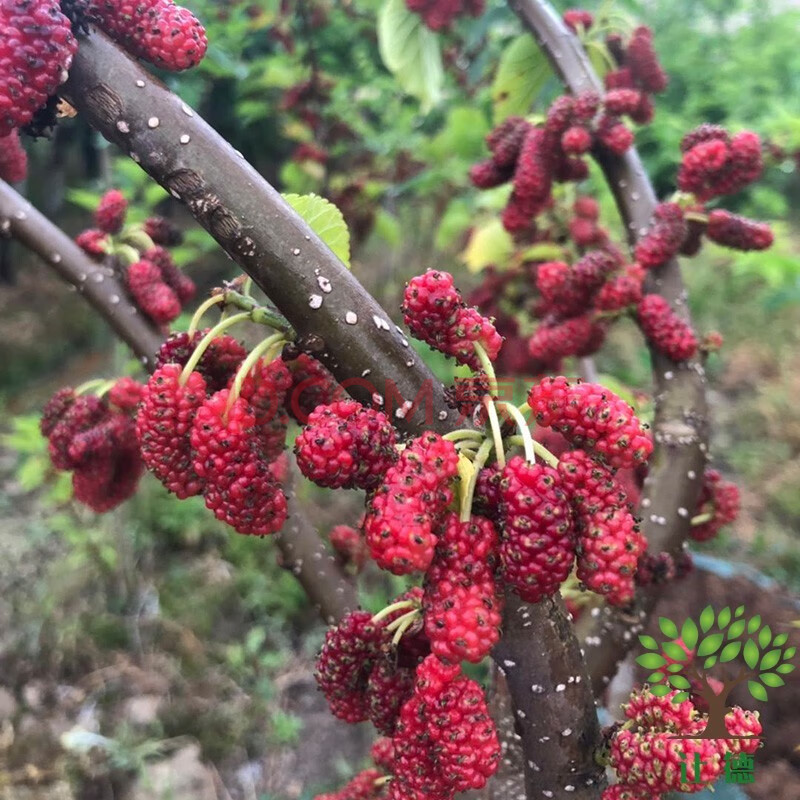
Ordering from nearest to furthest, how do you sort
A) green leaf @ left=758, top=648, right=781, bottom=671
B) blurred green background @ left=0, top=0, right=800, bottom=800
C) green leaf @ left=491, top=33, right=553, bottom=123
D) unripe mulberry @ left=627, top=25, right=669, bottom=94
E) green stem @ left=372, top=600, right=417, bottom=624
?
1. green stem @ left=372, top=600, right=417, bottom=624
2. green leaf @ left=758, top=648, right=781, bottom=671
3. unripe mulberry @ left=627, top=25, right=669, bottom=94
4. green leaf @ left=491, top=33, right=553, bottom=123
5. blurred green background @ left=0, top=0, right=800, bottom=800

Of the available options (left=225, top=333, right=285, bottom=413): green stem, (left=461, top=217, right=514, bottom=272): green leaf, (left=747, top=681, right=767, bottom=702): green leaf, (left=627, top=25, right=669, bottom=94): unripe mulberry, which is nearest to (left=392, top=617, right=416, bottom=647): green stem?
(left=225, top=333, right=285, bottom=413): green stem

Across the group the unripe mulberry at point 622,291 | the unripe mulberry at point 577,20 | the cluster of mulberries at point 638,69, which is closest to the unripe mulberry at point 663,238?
the unripe mulberry at point 622,291

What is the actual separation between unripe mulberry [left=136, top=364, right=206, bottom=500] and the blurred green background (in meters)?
0.87

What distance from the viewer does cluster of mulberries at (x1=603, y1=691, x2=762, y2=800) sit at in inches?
20.7

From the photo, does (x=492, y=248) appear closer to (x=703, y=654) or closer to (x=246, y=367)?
(x=703, y=654)

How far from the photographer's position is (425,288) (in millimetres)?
484

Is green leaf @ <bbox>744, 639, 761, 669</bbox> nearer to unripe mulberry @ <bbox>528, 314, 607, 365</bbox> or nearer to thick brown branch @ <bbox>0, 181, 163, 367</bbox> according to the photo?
unripe mulberry @ <bbox>528, 314, 607, 365</bbox>

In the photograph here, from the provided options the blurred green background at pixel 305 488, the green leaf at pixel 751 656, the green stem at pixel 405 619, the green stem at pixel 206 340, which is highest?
the green stem at pixel 206 340

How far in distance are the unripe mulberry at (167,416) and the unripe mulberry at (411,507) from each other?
0.18m

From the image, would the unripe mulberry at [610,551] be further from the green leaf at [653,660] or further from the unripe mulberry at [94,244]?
the unripe mulberry at [94,244]

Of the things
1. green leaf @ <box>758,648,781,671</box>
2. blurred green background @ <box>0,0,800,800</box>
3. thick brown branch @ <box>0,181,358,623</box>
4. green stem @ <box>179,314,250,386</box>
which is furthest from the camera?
blurred green background @ <box>0,0,800,800</box>

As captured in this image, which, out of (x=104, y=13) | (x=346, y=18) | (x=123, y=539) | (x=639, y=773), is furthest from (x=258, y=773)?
(x=346, y=18)

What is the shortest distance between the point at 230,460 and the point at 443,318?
0.59 ft

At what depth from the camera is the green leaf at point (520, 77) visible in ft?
4.11
